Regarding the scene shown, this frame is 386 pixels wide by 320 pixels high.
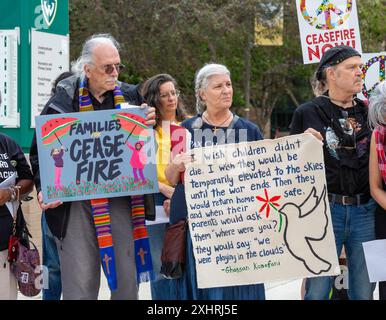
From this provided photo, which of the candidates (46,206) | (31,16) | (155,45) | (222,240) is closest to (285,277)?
(222,240)

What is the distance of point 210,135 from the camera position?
5.86 meters

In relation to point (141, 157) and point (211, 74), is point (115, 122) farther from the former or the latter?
point (211, 74)

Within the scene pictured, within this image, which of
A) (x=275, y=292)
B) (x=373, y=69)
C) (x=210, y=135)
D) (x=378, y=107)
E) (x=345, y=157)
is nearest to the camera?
(x=378, y=107)

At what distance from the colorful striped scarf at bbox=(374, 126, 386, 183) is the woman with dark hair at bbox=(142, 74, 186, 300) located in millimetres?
1626

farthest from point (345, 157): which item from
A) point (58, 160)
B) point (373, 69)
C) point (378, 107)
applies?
point (373, 69)

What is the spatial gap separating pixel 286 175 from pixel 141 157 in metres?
0.92

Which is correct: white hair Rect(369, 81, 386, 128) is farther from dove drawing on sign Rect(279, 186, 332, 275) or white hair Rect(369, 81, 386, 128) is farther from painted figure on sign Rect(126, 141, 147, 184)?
painted figure on sign Rect(126, 141, 147, 184)

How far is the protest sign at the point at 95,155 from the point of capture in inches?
216

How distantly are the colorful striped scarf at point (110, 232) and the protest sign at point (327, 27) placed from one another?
3.52 m

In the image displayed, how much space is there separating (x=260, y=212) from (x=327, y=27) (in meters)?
3.82

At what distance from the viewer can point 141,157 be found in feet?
18.2

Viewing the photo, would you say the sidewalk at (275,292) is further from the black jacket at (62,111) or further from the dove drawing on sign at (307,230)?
the dove drawing on sign at (307,230)

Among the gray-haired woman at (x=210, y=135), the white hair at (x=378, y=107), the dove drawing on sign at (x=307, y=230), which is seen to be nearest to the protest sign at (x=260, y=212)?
the dove drawing on sign at (x=307, y=230)

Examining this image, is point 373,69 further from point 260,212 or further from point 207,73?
point 260,212
